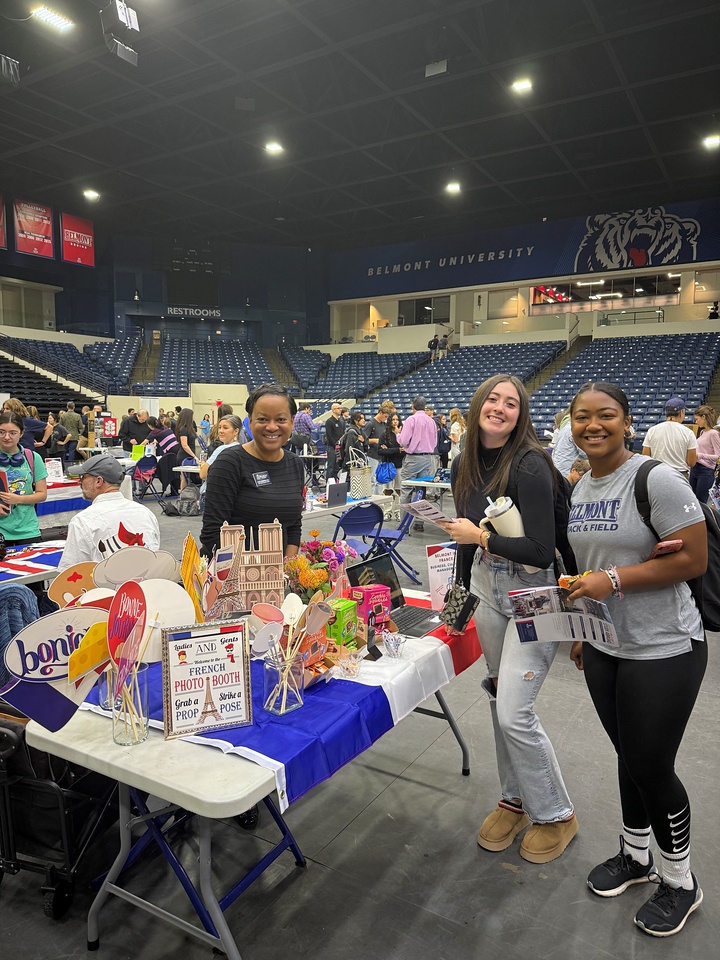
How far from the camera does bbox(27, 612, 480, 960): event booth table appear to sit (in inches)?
50.9

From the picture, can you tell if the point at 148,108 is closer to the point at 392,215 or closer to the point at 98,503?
the point at 392,215

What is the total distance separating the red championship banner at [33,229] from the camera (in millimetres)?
16891

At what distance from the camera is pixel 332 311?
77.7 feet

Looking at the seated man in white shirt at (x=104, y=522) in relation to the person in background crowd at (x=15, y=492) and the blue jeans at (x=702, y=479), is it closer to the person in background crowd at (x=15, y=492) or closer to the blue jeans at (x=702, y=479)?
the person in background crowd at (x=15, y=492)

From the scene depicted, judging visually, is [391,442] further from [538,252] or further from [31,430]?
[538,252]

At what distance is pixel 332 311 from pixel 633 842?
2309 centimetres

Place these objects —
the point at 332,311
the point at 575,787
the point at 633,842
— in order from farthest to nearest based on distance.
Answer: the point at 332,311 < the point at 575,787 < the point at 633,842

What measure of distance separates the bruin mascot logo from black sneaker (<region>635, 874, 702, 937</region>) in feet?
59.1

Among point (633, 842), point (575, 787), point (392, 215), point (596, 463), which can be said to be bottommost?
point (575, 787)

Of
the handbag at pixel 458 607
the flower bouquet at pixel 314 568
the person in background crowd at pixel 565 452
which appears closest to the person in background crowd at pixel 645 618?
the handbag at pixel 458 607

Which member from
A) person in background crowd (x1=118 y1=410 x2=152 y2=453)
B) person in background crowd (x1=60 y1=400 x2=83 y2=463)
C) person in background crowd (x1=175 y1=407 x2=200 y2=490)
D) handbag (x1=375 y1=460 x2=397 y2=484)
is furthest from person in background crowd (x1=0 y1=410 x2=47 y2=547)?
person in background crowd (x1=60 y1=400 x2=83 y2=463)

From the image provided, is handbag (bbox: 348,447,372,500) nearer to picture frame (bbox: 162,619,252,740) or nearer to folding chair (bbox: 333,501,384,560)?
folding chair (bbox: 333,501,384,560)

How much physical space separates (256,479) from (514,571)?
102 centimetres

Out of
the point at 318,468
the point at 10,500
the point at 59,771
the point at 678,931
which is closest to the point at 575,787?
the point at 678,931
